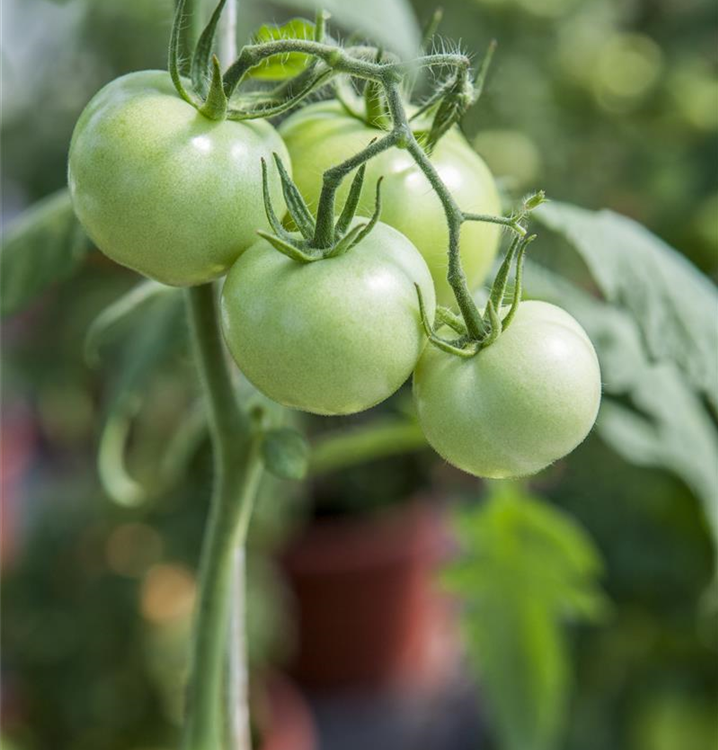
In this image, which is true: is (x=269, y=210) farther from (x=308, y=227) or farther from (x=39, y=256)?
(x=39, y=256)

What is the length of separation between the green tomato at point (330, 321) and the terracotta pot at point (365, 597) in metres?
1.23

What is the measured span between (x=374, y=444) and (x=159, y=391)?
2.31 feet

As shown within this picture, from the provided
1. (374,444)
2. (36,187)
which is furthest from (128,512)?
(374,444)

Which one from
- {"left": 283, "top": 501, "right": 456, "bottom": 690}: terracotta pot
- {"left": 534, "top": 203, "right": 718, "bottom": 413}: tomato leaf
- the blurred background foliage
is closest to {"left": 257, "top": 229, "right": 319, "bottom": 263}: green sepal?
{"left": 534, "top": 203, "right": 718, "bottom": 413}: tomato leaf

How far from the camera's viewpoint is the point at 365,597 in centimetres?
155

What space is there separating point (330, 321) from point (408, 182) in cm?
7

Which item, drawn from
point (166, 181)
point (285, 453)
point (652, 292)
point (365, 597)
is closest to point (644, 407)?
point (652, 292)

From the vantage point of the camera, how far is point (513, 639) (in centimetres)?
75

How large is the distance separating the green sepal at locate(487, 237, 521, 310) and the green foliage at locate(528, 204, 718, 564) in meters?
0.17

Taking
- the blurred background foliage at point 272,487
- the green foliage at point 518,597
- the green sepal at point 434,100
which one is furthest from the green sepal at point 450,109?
the blurred background foliage at point 272,487

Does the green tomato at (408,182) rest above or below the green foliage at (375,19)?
below

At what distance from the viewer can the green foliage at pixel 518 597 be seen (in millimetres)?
702

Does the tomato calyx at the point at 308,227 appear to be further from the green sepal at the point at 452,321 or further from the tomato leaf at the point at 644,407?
the tomato leaf at the point at 644,407

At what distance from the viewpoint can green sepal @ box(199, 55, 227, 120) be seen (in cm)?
30
